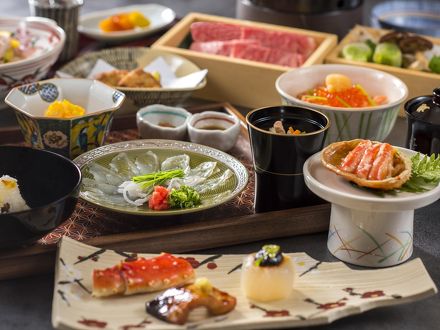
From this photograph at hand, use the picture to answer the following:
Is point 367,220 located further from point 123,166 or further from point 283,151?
point 123,166

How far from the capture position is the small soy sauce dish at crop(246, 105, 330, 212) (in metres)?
1.83

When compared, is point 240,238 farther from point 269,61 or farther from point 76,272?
point 269,61

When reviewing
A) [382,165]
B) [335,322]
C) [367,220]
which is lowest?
[335,322]

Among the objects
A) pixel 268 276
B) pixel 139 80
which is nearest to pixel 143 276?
pixel 268 276

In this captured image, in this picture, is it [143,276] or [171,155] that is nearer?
[143,276]

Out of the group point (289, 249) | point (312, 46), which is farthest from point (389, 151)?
point (312, 46)

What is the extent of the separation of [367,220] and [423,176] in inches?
6.5

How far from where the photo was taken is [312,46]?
279cm

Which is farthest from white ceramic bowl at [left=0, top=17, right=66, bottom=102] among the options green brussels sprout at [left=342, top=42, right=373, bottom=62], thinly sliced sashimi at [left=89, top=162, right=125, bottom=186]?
green brussels sprout at [left=342, top=42, right=373, bottom=62]

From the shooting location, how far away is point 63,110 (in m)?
2.15

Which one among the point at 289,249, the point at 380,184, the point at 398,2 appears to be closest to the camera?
the point at 380,184

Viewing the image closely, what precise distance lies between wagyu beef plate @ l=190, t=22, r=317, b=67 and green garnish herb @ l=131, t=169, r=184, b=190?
32.7 inches

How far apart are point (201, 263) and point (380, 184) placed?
417 millimetres

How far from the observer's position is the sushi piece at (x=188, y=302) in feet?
4.83
